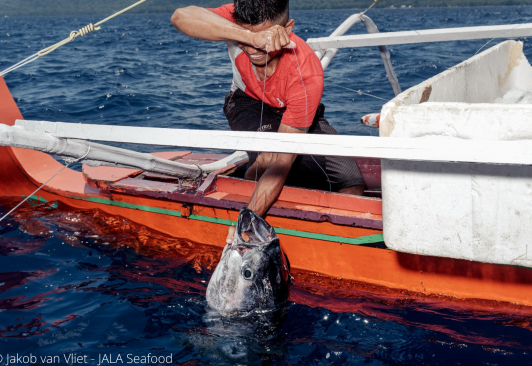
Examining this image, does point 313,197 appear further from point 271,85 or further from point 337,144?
point 337,144

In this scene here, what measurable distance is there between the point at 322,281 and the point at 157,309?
112cm

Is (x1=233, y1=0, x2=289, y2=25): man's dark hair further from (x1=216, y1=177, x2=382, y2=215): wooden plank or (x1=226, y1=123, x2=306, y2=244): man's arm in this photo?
(x1=216, y1=177, x2=382, y2=215): wooden plank

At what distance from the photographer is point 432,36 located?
14.0 ft

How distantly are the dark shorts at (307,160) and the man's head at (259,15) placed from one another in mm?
730

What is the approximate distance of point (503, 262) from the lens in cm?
249

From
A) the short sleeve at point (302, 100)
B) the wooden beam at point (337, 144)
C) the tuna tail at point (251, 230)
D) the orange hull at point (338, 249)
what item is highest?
the short sleeve at point (302, 100)

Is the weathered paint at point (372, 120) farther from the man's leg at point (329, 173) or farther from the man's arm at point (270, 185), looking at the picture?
the man's arm at point (270, 185)

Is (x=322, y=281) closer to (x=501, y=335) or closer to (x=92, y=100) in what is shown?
(x=501, y=335)

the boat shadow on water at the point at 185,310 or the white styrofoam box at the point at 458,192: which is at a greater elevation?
the white styrofoam box at the point at 458,192

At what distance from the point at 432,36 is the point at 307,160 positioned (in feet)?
5.50

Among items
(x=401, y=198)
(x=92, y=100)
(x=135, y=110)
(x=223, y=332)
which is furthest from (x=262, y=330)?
(x=92, y=100)

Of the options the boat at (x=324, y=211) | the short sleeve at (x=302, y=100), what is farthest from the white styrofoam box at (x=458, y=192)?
the short sleeve at (x=302, y=100)

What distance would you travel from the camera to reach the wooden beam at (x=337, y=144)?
197 cm

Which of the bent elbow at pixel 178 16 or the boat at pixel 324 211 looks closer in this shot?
the boat at pixel 324 211
